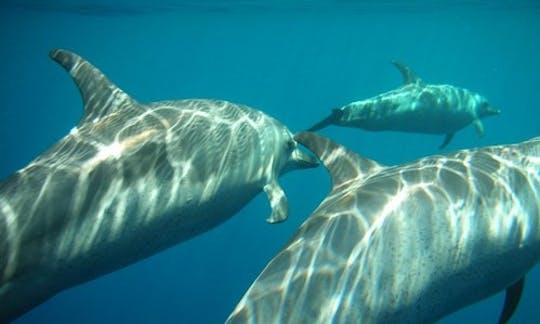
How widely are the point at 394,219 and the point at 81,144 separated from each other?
386 cm

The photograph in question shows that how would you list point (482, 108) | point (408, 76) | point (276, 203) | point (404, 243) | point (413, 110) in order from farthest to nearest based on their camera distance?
point (482, 108)
point (408, 76)
point (413, 110)
point (276, 203)
point (404, 243)

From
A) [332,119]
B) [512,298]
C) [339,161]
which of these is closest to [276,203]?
[339,161]

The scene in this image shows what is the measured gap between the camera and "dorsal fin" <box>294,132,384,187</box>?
541cm

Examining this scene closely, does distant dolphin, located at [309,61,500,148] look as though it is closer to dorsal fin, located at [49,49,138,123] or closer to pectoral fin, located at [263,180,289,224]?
pectoral fin, located at [263,180,289,224]

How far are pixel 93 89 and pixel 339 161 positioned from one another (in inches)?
145

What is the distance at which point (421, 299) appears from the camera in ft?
14.1

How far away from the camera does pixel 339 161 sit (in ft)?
18.4

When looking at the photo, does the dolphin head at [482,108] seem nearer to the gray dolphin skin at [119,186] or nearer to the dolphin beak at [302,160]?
the dolphin beak at [302,160]

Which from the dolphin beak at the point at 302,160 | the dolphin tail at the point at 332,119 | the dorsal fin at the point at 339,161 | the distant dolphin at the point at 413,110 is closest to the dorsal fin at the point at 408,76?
the distant dolphin at the point at 413,110

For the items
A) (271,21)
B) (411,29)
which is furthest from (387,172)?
(411,29)

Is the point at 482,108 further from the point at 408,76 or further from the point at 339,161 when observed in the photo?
the point at 339,161

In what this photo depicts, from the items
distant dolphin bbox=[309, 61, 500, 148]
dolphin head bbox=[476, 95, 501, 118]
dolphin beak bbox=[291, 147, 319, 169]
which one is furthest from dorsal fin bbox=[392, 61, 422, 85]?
dolphin beak bbox=[291, 147, 319, 169]

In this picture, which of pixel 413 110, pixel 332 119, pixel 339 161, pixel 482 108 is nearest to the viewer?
pixel 339 161

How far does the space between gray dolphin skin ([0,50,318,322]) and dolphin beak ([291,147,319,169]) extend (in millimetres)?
800
